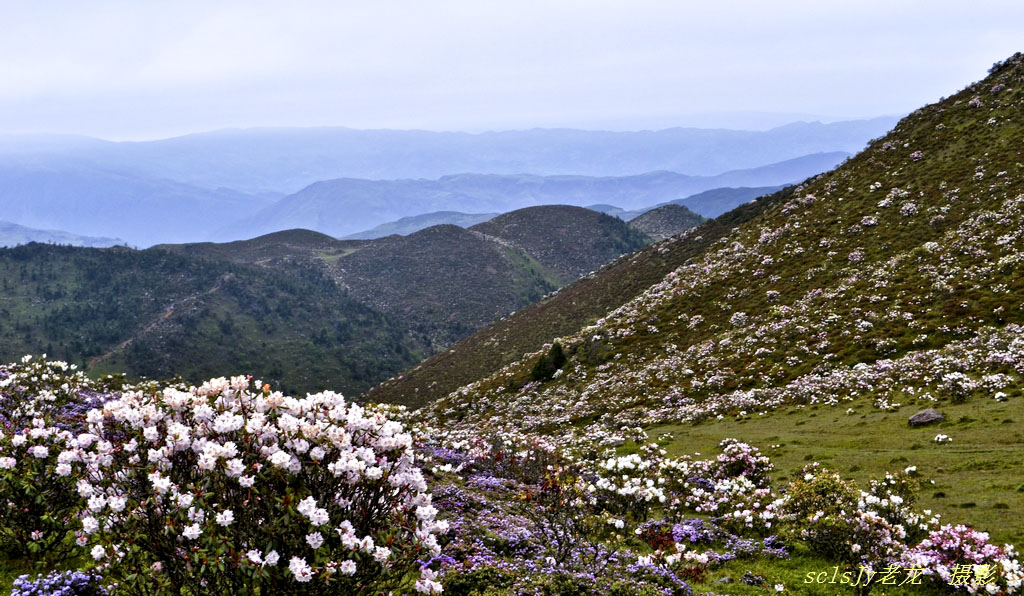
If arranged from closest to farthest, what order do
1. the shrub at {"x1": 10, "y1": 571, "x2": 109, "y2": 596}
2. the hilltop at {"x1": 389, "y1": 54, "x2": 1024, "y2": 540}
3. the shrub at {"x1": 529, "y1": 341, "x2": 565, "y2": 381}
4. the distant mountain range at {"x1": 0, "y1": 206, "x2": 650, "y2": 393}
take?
the shrub at {"x1": 10, "y1": 571, "x2": 109, "y2": 596}, the hilltop at {"x1": 389, "y1": 54, "x2": 1024, "y2": 540}, the shrub at {"x1": 529, "y1": 341, "x2": 565, "y2": 381}, the distant mountain range at {"x1": 0, "y1": 206, "x2": 650, "y2": 393}

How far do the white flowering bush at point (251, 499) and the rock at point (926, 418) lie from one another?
21388mm

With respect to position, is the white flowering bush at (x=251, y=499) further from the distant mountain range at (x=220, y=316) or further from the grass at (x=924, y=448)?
the distant mountain range at (x=220, y=316)

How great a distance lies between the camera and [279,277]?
650 feet

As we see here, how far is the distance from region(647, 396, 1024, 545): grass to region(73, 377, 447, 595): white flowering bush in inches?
509

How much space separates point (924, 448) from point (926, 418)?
2952mm

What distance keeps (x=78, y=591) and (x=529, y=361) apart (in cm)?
5270

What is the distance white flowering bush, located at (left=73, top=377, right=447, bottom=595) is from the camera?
605 cm

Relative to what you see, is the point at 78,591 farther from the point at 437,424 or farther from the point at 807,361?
the point at 437,424

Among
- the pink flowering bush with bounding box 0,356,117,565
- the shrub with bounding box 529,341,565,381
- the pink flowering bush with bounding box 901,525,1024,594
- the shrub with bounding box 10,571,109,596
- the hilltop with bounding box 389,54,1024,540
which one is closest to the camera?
the shrub with bounding box 10,571,109,596

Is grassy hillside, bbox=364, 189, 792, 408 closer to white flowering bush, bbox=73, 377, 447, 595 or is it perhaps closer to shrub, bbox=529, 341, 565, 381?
shrub, bbox=529, 341, 565, 381

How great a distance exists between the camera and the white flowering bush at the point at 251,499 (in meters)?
6.05

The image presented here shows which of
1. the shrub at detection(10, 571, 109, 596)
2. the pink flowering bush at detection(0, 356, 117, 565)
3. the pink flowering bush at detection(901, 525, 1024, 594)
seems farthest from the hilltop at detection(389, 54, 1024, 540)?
the pink flowering bush at detection(0, 356, 117, 565)

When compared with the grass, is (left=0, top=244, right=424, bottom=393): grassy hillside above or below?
below

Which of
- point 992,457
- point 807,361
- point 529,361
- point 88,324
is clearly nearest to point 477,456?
point 992,457
